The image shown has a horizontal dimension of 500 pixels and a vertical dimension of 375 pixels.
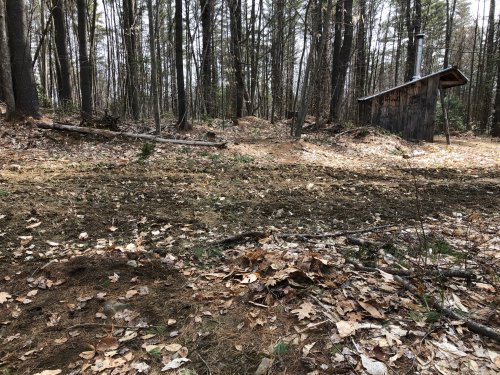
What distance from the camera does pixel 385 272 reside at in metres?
3.31

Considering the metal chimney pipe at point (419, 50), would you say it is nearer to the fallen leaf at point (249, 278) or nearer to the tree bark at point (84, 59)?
the tree bark at point (84, 59)

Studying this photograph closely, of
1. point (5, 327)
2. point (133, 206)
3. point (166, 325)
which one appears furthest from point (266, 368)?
point (133, 206)

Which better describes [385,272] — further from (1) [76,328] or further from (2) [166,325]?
(1) [76,328]

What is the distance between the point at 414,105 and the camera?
14.5 metres

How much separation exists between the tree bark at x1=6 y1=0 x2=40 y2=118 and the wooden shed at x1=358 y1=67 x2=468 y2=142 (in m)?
12.5

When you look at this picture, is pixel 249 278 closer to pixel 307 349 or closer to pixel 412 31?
pixel 307 349

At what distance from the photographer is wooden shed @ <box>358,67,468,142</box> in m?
14.3

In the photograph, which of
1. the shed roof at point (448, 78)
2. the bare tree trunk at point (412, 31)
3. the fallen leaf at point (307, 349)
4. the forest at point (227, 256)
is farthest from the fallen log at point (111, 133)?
the bare tree trunk at point (412, 31)

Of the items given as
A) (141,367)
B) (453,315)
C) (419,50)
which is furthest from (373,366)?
(419,50)

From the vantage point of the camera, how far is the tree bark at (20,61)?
388 inches

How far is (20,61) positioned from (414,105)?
13.5 m

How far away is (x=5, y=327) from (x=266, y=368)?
2.15 m

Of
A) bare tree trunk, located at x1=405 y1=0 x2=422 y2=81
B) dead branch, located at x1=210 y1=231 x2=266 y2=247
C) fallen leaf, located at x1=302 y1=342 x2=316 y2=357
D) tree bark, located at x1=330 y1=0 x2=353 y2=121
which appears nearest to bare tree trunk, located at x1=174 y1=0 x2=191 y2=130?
tree bark, located at x1=330 y1=0 x2=353 y2=121

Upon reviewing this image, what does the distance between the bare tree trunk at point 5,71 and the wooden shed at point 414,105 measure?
507 inches
